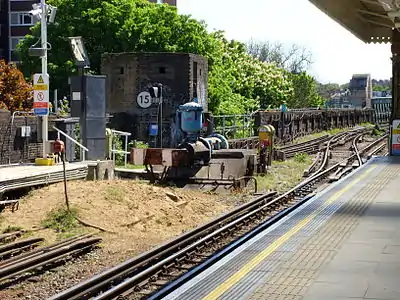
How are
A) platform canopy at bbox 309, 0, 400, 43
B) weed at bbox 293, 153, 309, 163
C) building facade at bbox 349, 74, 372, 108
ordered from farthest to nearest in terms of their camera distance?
building facade at bbox 349, 74, 372, 108, weed at bbox 293, 153, 309, 163, platform canopy at bbox 309, 0, 400, 43

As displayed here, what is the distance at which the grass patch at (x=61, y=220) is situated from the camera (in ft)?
46.4

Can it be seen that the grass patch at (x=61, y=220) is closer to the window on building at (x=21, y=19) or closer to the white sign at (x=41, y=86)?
the white sign at (x=41, y=86)

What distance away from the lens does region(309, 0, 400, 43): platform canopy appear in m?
17.4

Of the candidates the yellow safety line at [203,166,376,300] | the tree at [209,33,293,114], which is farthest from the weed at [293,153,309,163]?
the tree at [209,33,293,114]

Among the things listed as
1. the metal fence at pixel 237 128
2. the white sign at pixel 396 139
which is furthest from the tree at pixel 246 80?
the white sign at pixel 396 139

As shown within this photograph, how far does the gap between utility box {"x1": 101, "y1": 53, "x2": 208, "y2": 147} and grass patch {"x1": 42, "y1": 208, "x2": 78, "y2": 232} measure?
1596 centimetres

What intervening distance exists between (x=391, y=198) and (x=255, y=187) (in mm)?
6520

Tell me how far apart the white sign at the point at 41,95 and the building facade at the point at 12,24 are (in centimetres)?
5091

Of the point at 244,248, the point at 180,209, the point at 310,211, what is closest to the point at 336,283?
the point at 244,248

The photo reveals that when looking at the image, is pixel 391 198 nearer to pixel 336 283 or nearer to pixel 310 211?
pixel 310 211

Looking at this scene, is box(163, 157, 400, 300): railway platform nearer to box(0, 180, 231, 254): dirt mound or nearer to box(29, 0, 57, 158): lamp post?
box(0, 180, 231, 254): dirt mound

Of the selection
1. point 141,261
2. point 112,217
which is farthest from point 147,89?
point 141,261

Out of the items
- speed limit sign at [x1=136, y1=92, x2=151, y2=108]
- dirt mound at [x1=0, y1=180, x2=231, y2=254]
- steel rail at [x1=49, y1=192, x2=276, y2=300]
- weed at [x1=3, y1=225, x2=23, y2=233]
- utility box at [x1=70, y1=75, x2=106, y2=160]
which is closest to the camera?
steel rail at [x1=49, y1=192, x2=276, y2=300]

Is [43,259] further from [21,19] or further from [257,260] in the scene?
[21,19]
